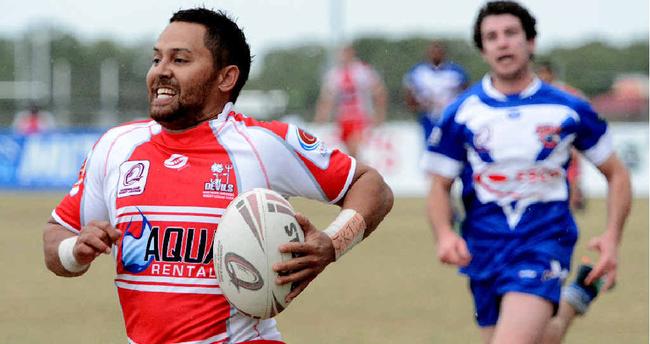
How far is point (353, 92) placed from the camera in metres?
22.9

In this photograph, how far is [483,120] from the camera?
234 inches

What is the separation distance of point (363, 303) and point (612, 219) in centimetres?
405

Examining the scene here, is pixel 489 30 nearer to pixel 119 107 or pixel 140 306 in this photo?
pixel 140 306

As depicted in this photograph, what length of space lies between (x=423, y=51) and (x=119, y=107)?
901cm

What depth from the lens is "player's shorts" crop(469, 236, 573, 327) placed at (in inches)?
222

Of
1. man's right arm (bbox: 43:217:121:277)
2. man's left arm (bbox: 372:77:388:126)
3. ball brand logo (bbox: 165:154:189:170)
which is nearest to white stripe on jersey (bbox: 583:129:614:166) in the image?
ball brand logo (bbox: 165:154:189:170)

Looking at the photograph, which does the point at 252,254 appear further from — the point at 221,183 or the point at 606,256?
the point at 606,256

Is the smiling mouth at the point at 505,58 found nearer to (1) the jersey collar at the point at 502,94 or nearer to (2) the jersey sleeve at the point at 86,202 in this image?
(1) the jersey collar at the point at 502,94

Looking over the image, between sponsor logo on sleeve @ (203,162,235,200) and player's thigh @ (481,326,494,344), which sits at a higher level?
sponsor logo on sleeve @ (203,162,235,200)

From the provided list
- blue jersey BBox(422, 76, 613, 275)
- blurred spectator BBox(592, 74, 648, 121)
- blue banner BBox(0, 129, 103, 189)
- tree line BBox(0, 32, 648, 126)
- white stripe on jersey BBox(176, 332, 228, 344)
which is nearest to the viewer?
white stripe on jersey BBox(176, 332, 228, 344)

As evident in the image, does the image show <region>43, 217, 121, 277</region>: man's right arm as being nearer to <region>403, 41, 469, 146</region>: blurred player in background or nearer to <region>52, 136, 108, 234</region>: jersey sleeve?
<region>52, 136, 108, 234</region>: jersey sleeve

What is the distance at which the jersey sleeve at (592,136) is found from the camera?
19.4 feet

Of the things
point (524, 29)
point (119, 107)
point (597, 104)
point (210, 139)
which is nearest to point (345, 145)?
point (597, 104)

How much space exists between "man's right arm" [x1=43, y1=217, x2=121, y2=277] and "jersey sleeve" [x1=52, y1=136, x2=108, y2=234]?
0.03 meters
